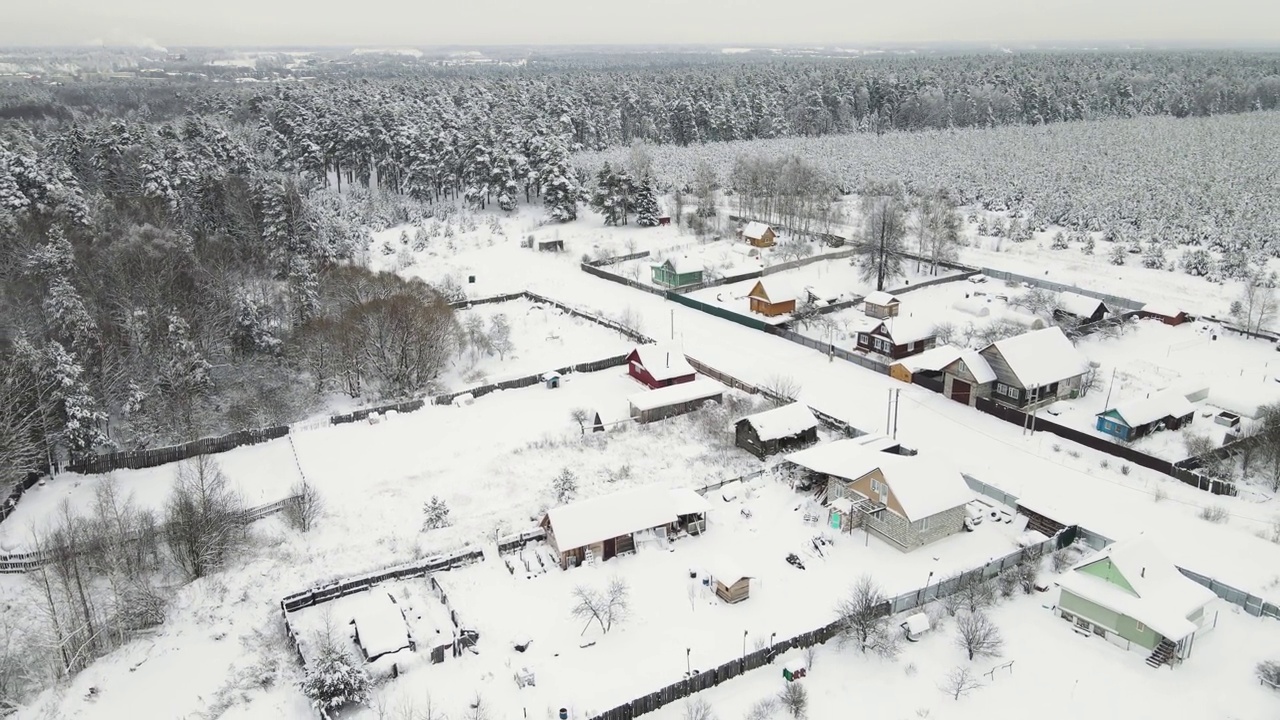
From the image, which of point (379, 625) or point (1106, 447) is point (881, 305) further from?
point (379, 625)

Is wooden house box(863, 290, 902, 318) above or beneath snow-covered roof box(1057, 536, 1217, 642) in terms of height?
above

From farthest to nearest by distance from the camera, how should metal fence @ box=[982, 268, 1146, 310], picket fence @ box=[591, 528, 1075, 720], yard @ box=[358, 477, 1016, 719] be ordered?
1. metal fence @ box=[982, 268, 1146, 310]
2. yard @ box=[358, 477, 1016, 719]
3. picket fence @ box=[591, 528, 1075, 720]

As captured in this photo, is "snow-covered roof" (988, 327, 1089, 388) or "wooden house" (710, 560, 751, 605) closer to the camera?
"wooden house" (710, 560, 751, 605)

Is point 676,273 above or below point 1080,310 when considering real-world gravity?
above

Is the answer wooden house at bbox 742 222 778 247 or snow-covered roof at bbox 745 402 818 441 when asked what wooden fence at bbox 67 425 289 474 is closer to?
snow-covered roof at bbox 745 402 818 441

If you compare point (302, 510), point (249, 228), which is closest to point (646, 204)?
point (249, 228)

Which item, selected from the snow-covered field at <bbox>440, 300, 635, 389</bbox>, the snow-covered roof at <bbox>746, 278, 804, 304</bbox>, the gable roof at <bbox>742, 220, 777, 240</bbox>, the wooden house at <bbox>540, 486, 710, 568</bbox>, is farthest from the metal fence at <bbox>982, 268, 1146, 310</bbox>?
the wooden house at <bbox>540, 486, 710, 568</bbox>
